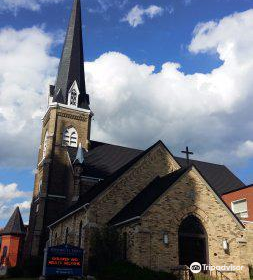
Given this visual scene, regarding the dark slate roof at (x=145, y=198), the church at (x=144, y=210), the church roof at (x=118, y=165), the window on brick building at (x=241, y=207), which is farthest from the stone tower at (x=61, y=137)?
the window on brick building at (x=241, y=207)

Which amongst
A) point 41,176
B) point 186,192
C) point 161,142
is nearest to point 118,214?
point 186,192

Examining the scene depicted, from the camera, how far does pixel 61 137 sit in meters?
47.3

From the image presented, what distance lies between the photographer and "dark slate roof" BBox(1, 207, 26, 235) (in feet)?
162

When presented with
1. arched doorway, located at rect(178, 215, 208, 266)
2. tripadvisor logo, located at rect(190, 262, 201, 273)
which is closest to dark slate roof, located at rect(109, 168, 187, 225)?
arched doorway, located at rect(178, 215, 208, 266)

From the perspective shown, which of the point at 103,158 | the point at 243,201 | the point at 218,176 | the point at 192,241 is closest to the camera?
the point at 192,241

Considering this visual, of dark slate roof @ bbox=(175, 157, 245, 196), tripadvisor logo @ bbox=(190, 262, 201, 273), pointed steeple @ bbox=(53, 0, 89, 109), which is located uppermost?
pointed steeple @ bbox=(53, 0, 89, 109)

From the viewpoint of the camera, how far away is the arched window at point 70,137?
47375 millimetres

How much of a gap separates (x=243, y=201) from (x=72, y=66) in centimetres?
2923

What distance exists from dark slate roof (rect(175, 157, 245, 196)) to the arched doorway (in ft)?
70.9

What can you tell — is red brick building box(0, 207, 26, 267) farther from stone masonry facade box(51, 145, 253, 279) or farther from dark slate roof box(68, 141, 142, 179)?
stone masonry facade box(51, 145, 253, 279)

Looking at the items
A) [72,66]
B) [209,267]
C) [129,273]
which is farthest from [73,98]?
[129,273]

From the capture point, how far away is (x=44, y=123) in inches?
2021

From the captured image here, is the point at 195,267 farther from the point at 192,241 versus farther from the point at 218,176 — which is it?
the point at 218,176

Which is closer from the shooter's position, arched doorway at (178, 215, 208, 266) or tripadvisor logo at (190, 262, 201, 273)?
tripadvisor logo at (190, 262, 201, 273)
